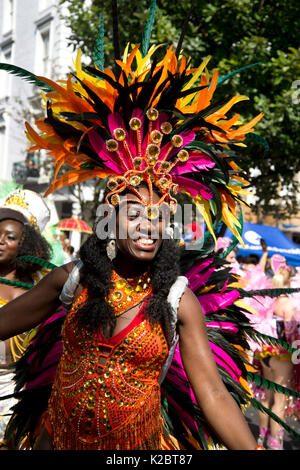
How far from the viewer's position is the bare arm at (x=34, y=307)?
2119 mm

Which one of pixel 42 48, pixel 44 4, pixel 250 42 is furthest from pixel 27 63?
pixel 250 42

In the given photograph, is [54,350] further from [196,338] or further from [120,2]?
[120,2]

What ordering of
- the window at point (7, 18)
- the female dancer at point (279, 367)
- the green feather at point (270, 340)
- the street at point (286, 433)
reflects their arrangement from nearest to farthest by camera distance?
the green feather at point (270, 340) → the female dancer at point (279, 367) → the street at point (286, 433) → the window at point (7, 18)

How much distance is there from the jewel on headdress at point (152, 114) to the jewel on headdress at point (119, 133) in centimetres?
12

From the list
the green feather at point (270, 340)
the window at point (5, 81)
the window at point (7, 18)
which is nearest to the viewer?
the green feather at point (270, 340)

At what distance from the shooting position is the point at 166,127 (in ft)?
6.94

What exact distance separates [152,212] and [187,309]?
40 centimetres

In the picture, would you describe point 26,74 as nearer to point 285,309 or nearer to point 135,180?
point 135,180

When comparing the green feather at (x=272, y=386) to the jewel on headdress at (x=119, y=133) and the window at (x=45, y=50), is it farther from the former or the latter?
the window at (x=45, y=50)

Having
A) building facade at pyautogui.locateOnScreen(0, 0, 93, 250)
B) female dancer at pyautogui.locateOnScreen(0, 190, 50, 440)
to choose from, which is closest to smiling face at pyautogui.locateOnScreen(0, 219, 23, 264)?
female dancer at pyautogui.locateOnScreen(0, 190, 50, 440)

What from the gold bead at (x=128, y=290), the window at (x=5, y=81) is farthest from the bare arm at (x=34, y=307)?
the window at (x=5, y=81)

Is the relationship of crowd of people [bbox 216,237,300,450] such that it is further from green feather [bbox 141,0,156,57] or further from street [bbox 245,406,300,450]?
green feather [bbox 141,0,156,57]

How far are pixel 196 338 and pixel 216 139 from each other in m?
0.87

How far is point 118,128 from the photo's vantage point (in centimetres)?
210
